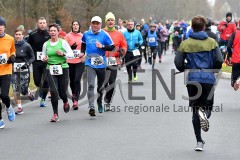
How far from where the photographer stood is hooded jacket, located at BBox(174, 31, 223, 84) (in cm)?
852

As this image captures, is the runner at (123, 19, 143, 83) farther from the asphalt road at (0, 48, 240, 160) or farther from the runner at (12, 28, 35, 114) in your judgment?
the runner at (12, 28, 35, 114)

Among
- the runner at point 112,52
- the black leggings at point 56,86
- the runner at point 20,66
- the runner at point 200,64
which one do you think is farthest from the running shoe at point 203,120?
the runner at point 20,66

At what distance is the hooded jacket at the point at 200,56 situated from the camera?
8516mm

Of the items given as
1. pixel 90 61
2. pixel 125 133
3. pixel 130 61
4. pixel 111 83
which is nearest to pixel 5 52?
pixel 90 61

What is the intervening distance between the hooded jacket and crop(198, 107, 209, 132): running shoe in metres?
0.42

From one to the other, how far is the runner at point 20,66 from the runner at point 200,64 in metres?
4.85

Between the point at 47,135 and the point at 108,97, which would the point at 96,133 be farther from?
the point at 108,97

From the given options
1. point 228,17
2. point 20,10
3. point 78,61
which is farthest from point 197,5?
point 78,61

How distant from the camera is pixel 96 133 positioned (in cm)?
1027

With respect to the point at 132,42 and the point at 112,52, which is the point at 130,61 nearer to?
the point at 132,42

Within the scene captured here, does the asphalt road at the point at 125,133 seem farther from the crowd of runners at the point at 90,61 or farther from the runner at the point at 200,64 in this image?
the runner at the point at 200,64

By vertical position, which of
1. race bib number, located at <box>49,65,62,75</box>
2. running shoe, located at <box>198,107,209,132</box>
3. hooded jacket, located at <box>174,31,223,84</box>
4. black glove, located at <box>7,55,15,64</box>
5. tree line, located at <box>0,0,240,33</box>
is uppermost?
tree line, located at <box>0,0,240,33</box>

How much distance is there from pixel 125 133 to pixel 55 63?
92.9 inches

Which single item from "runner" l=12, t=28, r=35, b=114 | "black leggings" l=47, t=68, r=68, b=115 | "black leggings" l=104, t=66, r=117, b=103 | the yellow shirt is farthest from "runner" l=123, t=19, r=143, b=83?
the yellow shirt
